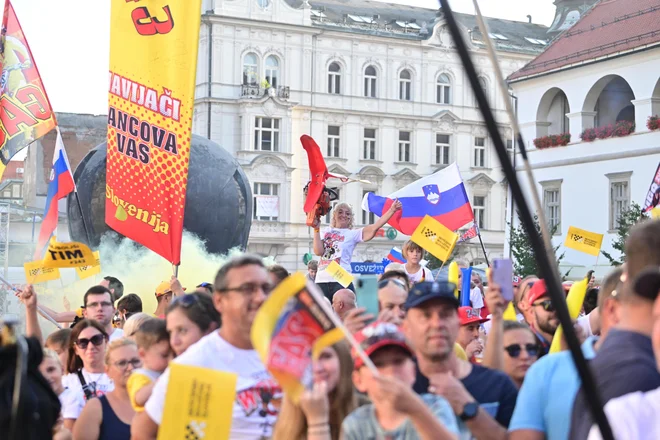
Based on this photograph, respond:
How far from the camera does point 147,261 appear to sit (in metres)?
18.5

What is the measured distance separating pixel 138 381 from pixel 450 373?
1709mm

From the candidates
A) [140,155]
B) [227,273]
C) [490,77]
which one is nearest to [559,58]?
[490,77]

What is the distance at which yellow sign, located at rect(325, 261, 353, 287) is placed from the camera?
11.1 m

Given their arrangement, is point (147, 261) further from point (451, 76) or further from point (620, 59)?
point (451, 76)

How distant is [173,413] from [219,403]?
178mm

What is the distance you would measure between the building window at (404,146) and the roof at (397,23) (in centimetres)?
516

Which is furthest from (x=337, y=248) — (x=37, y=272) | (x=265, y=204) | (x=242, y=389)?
(x=265, y=204)

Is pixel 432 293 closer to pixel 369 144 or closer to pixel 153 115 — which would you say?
pixel 153 115

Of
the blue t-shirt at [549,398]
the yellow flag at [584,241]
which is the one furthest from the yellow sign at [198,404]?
the yellow flag at [584,241]

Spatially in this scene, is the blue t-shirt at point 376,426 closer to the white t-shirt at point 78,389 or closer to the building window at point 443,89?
the white t-shirt at point 78,389

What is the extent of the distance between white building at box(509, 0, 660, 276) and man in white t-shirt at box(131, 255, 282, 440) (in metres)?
33.9

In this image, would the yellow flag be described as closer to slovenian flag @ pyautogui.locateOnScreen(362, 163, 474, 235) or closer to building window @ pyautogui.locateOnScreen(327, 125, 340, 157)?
slovenian flag @ pyautogui.locateOnScreen(362, 163, 474, 235)

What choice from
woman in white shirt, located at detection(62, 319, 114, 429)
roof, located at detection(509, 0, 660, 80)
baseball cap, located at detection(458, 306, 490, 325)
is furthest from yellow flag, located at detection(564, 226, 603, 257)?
roof, located at detection(509, 0, 660, 80)

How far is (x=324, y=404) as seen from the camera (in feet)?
13.1
